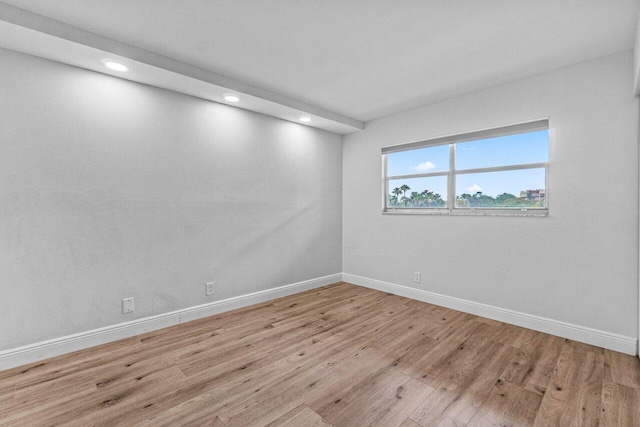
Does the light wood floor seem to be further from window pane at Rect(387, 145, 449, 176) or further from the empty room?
window pane at Rect(387, 145, 449, 176)

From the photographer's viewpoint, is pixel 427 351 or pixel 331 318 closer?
pixel 427 351

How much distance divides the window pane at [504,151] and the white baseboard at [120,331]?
286cm

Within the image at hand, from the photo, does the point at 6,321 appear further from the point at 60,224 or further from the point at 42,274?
the point at 60,224

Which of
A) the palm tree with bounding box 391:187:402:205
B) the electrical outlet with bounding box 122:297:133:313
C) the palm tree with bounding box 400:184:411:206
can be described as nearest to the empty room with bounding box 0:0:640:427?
Answer: the electrical outlet with bounding box 122:297:133:313

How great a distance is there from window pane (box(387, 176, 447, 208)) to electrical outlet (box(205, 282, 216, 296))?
8.59 ft

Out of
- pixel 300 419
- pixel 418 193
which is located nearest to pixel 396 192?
pixel 418 193

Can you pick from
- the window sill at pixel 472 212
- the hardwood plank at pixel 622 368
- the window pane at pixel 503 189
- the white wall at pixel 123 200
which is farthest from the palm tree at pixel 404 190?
the hardwood plank at pixel 622 368

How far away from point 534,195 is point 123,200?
4.02 meters

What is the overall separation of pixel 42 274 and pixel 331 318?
2.59m

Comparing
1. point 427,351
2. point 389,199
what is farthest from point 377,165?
point 427,351

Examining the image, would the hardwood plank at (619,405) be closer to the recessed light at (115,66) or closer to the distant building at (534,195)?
the distant building at (534,195)

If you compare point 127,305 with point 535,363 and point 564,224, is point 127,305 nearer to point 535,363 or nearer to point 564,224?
point 535,363

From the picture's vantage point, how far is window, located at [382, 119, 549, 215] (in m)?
2.97

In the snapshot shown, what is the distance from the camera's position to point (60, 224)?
7.88 ft
